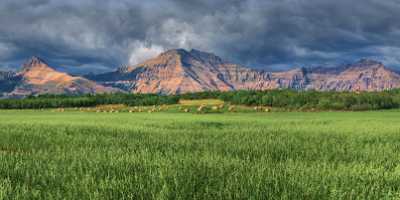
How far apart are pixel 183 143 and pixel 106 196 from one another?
8.39m

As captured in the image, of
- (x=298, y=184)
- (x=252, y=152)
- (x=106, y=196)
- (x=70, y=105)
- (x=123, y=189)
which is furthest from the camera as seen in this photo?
(x=70, y=105)

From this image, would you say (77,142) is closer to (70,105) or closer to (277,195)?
(277,195)

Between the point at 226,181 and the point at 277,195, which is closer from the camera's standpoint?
the point at 277,195

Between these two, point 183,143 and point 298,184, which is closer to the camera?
point 298,184

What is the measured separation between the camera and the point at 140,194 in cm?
536

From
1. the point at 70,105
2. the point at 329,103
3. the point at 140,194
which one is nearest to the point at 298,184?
the point at 140,194

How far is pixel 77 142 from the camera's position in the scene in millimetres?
13898

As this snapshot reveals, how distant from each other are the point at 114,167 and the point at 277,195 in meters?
3.33

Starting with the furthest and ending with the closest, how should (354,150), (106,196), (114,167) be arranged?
(354,150), (114,167), (106,196)

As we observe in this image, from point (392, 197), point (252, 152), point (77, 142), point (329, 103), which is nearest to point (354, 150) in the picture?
point (252, 152)

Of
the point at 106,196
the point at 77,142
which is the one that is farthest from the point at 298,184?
the point at 77,142

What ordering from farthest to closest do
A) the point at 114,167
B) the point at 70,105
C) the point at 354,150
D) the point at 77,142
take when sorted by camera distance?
the point at 70,105, the point at 77,142, the point at 354,150, the point at 114,167

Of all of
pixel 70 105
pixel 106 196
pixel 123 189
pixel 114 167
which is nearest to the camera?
pixel 106 196

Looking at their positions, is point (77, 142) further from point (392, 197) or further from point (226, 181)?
point (392, 197)
